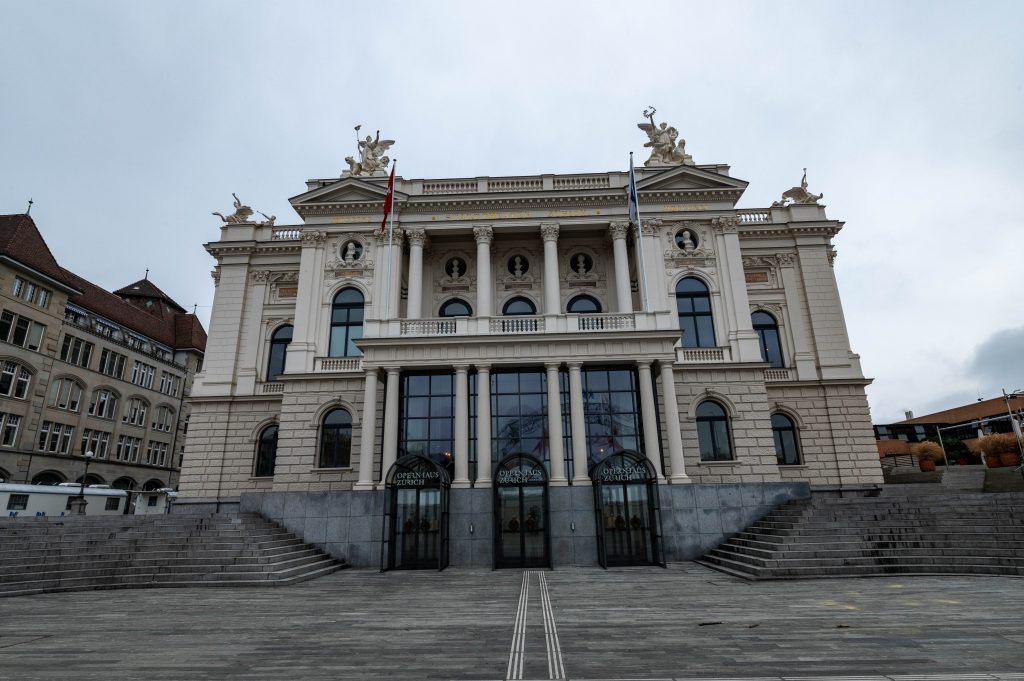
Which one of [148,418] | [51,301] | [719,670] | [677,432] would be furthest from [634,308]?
[148,418]

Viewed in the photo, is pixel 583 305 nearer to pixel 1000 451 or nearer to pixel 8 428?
pixel 1000 451

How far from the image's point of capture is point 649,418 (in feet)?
76.3

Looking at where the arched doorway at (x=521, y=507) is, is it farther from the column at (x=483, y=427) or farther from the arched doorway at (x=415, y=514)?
the arched doorway at (x=415, y=514)

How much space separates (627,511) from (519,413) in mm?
6155

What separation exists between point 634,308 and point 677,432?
9.30 metres

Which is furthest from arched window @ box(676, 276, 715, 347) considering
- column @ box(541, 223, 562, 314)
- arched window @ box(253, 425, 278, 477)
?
arched window @ box(253, 425, 278, 477)

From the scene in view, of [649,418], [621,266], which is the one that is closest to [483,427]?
[649,418]

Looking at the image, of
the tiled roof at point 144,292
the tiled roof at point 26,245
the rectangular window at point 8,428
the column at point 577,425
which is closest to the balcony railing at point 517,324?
the column at point 577,425

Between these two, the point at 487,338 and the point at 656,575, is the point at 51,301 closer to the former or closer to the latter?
the point at 487,338

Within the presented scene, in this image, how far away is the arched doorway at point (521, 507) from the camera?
2109 centimetres

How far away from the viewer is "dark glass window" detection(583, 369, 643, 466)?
78.5 feet

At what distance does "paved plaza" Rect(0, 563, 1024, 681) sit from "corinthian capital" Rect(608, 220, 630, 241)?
18919mm

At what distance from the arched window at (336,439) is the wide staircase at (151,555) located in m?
5.37

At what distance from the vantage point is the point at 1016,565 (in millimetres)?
14789
